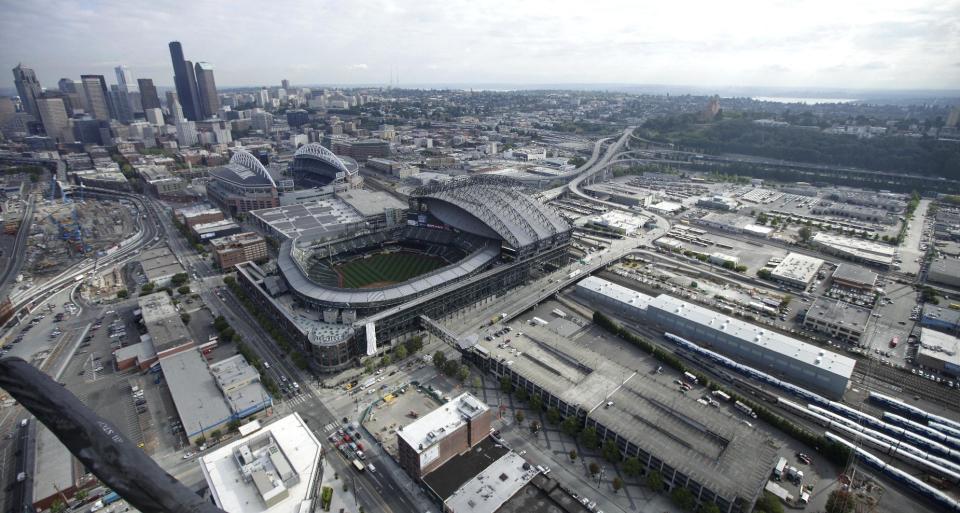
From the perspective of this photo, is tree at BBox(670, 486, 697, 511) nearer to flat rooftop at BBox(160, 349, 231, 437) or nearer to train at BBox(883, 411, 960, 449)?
train at BBox(883, 411, 960, 449)

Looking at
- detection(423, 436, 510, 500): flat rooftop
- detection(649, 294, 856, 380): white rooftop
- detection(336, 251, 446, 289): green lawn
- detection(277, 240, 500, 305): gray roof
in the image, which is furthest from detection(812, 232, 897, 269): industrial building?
detection(423, 436, 510, 500): flat rooftop

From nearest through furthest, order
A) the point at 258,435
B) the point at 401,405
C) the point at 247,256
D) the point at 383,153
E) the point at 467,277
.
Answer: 1. the point at 258,435
2. the point at 401,405
3. the point at 467,277
4. the point at 247,256
5. the point at 383,153

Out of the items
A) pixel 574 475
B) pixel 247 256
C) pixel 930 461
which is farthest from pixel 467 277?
pixel 930 461

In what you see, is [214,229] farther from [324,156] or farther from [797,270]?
[797,270]

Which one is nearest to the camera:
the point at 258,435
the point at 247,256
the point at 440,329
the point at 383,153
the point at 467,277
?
the point at 258,435

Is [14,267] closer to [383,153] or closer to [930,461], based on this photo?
[383,153]

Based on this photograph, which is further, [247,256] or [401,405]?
[247,256]
